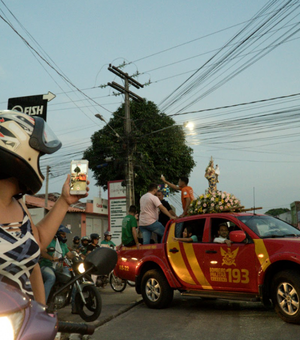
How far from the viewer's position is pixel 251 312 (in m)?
8.33

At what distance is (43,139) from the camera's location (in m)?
1.83

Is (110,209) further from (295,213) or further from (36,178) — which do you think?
(295,213)

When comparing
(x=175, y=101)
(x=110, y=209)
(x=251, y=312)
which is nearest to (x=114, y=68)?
(x=175, y=101)

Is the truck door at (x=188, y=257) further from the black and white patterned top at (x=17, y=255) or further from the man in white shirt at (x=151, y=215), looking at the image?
the black and white patterned top at (x=17, y=255)

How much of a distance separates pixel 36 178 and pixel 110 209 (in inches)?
800

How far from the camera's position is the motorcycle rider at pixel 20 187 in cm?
166

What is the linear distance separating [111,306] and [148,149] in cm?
2415

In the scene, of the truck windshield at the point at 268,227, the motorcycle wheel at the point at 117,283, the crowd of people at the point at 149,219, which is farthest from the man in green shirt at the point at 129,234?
the truck windshield at the point at 268,227

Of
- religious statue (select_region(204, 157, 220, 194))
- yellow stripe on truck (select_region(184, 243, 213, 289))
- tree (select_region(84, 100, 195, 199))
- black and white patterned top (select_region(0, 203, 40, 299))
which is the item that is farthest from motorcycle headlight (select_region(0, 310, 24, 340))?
tree (select_region(84, 100, 195, 199))

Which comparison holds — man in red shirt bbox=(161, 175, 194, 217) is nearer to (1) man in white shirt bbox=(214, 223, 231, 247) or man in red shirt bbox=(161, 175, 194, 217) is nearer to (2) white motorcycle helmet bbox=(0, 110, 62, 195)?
(1) man in white shirt bbox=(214, 223, 231, 247)

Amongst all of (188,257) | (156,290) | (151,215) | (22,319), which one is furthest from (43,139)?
(151,215)

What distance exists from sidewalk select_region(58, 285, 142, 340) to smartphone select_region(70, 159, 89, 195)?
4.89m

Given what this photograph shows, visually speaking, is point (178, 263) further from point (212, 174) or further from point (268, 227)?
point (212, 174)

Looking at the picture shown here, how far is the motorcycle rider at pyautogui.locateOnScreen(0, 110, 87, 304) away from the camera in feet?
5.46
